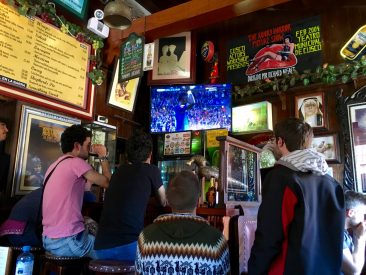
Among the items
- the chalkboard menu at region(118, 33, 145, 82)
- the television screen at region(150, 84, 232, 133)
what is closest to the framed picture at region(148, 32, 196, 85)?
the television screen at region(150, 84, 232, 133)

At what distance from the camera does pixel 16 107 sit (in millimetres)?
3730

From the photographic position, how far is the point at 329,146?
15.8ft

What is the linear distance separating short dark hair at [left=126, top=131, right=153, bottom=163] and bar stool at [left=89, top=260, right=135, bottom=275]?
27.9 inches

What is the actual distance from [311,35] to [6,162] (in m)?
4.56

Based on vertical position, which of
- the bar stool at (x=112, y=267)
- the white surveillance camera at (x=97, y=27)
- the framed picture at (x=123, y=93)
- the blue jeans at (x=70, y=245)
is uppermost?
the white surveillance camera at (x=97, y=27)

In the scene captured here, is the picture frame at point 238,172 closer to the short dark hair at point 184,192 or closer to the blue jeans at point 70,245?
the short dark hair at point 184,192

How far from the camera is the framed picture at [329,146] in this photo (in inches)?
186

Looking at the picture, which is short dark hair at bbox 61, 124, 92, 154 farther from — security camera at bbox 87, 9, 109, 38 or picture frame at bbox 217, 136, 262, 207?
security camera at bbox 87, 9, 109, 38

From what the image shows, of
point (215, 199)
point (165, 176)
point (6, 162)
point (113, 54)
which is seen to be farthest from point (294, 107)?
point (6, 162)

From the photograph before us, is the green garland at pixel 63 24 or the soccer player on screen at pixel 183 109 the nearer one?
the green garland at pixel 63 24

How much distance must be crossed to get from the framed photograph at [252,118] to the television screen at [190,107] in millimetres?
215

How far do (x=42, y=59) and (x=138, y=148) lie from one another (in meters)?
2.33

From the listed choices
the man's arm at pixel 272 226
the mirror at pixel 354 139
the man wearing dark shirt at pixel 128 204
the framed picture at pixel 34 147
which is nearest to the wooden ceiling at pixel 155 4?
the framed picture at pixel 34 147

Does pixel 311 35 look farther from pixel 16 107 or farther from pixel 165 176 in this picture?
pixel 16 107
